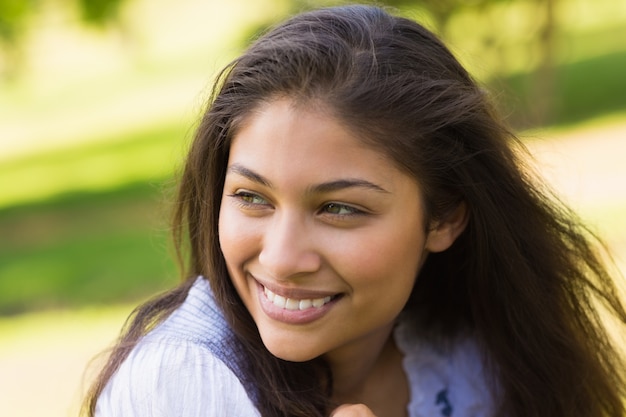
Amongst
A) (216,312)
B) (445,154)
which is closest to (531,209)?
(445,154)

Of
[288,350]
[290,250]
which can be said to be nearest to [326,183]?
[290,250]

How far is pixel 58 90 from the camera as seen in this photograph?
29000 mm

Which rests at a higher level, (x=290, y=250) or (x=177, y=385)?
(x=290, y=250)

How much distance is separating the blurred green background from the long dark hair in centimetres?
37

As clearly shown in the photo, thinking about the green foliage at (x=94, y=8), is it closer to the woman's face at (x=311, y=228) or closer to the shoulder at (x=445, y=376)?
the shoulder at (x=445, y=376)

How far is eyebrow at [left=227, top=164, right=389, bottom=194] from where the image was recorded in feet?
7.31

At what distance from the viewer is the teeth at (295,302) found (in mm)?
2320

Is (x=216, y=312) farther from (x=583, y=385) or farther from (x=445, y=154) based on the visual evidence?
(x=583, y=385)

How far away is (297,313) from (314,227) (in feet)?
0.72

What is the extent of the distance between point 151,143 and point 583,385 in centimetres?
1687

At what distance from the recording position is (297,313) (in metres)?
2.34

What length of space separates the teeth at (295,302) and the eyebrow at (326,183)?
0.26 meters

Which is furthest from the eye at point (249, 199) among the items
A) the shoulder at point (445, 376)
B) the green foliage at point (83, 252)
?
the green foliage at point (83, 252)

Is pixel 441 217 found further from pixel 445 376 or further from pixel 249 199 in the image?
pixel 445 376
